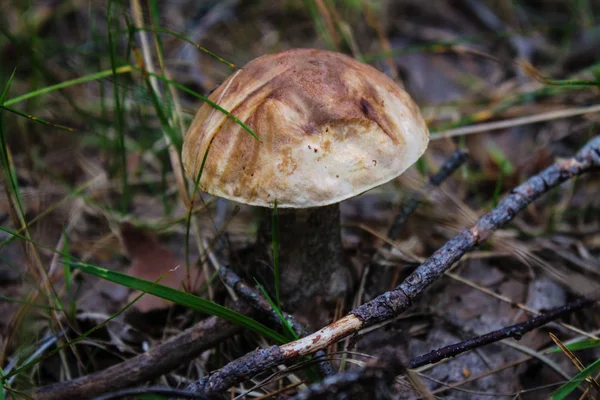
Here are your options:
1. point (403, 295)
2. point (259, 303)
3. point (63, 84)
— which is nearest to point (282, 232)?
point (259, 303)

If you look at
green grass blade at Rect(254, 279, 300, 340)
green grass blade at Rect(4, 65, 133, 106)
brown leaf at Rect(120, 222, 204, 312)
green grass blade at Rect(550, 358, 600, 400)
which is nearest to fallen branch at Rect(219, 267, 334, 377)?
green grass blade at Rect(254, 279, 300, 340)

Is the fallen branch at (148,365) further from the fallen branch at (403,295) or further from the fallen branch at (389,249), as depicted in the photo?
the fallen branch at (389,249)

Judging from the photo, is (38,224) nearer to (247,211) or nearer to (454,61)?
(247,211)

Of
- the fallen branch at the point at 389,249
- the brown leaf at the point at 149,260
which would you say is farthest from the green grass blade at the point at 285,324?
the brown leaf at the point at 149,260

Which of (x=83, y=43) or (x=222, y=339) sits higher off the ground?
(x=83, y=43)

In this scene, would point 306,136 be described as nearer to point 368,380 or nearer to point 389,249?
point 368,380

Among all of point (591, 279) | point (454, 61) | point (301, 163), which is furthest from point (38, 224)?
point (454, 61)
